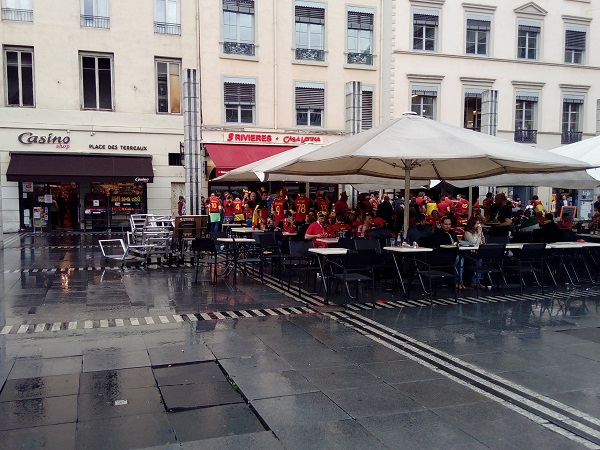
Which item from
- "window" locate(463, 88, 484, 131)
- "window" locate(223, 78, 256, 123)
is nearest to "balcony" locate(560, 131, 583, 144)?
"window" locate(463, 88, 484, 131)

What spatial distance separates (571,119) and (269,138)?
50.7ft

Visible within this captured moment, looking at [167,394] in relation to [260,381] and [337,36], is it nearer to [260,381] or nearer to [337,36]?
[260,381]

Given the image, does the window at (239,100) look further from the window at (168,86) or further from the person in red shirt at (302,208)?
the person in red shirt at (302,208)

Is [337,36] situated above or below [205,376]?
above

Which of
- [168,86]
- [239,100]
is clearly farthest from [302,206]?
[168,86]

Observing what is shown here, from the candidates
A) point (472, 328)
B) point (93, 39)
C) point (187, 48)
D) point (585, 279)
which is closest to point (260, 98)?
point (187, 48)

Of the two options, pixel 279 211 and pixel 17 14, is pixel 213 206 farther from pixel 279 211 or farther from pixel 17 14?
pixel 17 14

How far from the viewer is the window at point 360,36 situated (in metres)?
23.7

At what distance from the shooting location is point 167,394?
15.8 ft

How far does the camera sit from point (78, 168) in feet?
66.1

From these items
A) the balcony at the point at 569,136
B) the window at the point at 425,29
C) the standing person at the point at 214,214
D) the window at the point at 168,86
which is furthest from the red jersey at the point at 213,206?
the balcony at the point at 569,136

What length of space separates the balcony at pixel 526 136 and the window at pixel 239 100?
12.8m

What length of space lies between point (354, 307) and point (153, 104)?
53.1 ft

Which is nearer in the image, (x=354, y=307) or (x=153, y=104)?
(x=354, y=307)
